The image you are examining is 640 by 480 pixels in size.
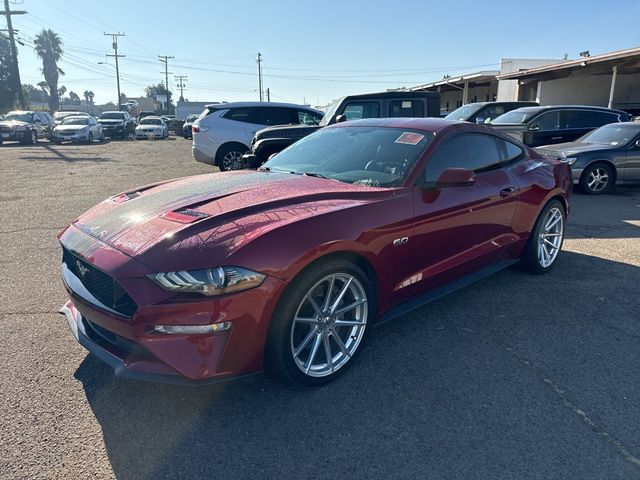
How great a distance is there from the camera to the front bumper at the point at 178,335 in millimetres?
2221

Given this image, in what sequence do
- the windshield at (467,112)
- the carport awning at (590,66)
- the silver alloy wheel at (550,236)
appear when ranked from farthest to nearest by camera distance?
1. the carport awning at (590,66)
2. the windshield at (467,112)
3. the silver alloy wheel at (550,236)

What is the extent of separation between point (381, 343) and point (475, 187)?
4.90ft

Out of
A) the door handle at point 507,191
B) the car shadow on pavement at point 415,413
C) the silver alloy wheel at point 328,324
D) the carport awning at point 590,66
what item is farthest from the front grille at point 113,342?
the carport awning at point 590,66

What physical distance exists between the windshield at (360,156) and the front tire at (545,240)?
1.79 meters

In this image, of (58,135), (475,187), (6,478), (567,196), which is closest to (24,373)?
(6,478)

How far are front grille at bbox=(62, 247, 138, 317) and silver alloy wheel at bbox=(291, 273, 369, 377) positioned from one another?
0.90 meters

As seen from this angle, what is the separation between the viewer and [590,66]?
66.0ft

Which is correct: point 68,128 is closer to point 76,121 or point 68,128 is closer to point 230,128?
point 76,121

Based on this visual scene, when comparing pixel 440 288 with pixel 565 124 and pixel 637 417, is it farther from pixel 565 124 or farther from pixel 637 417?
pixel 565 124

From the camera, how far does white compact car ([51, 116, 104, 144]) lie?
24047 millimetres

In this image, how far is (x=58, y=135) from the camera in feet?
78.6

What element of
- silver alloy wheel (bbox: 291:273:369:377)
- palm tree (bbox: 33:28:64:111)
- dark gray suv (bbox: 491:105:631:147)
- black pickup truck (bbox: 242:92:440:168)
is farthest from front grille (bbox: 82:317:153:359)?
palm tree (bbox: 33:28:64:111)

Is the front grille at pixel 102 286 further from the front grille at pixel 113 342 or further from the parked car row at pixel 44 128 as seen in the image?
the parked car row at pixel 44 128

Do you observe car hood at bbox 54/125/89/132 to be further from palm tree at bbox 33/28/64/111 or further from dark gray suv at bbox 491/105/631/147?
palm tree at bbox 33/28/64/111
